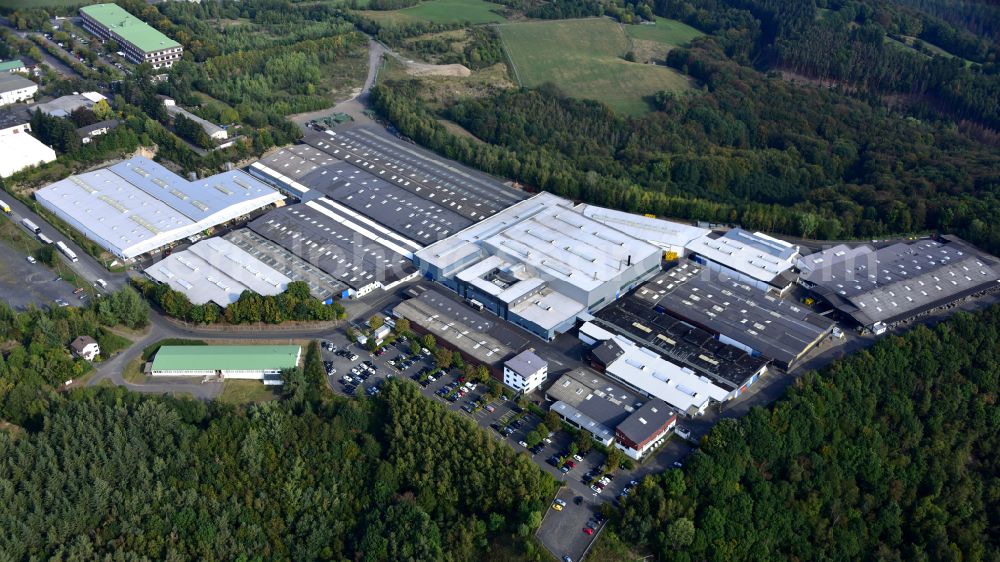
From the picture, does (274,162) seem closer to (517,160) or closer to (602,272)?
(517,160)

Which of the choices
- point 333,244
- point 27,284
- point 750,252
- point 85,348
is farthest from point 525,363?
point 27,284

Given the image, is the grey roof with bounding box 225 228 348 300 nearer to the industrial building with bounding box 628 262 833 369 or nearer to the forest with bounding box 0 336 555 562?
the forest with bounding box 0 336 555 562

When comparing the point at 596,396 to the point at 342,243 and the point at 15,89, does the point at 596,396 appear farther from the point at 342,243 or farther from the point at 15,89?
the point at 15,89

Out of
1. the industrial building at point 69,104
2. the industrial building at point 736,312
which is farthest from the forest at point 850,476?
the industrial building at point 69,104

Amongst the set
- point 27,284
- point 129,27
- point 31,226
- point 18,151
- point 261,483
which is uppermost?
point 129,27

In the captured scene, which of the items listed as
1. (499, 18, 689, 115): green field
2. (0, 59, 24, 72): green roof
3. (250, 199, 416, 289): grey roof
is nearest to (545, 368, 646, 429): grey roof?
(250, 199, 416, 289): grey roof

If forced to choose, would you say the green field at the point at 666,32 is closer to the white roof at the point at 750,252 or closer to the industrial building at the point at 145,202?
the white roof at the point at 750,252
